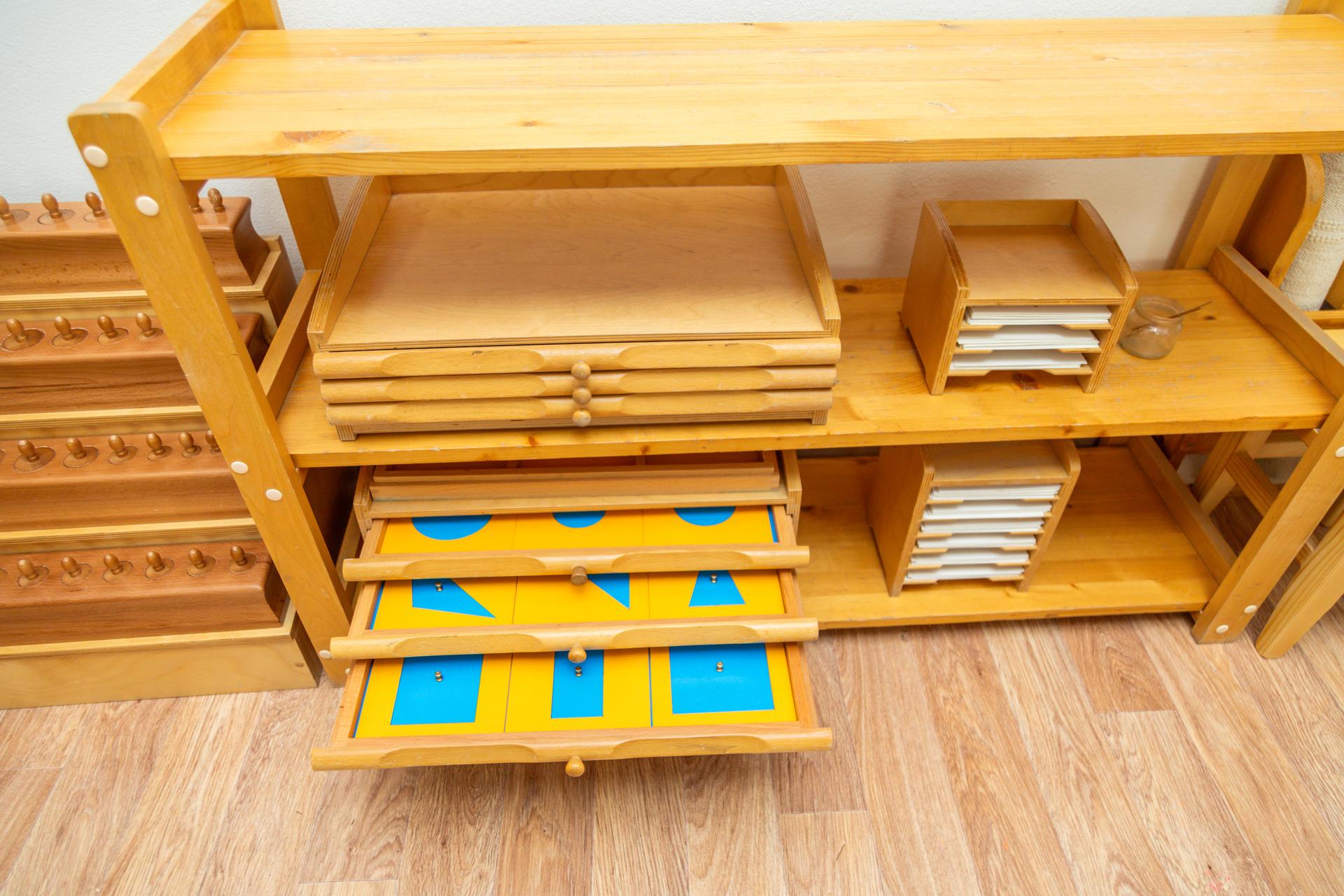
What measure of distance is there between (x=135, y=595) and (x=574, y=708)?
2.37 ft

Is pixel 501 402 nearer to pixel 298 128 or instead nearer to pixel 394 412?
pixel 394 412

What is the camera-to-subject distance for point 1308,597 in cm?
145

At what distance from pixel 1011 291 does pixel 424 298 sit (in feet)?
2.58

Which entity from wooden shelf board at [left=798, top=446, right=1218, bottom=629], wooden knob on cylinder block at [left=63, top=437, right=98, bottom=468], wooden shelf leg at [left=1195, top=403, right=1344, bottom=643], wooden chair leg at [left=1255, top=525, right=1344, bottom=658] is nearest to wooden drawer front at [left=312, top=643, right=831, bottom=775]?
wooden shelf board at [left=798, top=446, right=1218, bottom=629]

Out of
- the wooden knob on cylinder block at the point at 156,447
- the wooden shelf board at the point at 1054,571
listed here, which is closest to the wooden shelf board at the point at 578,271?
the wooden knob on cylinder block at the point at 156,447

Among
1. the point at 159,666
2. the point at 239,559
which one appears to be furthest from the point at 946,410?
the point at 159,666

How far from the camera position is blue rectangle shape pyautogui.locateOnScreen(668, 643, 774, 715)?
109 centimetres

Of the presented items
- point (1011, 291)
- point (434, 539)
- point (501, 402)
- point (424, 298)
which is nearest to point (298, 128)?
point (424, 298)

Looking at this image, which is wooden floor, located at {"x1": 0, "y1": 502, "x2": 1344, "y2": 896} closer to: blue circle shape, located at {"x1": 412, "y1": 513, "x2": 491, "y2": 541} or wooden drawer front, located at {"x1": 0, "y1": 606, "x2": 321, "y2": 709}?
wooden drawer front, located at {"x1": 0, "y1": 606, "x2": 321, "y2": 709}

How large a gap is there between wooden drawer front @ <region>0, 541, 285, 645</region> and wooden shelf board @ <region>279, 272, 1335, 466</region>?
1.09 feet

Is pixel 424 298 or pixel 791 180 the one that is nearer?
pixel 424 298

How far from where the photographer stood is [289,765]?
1.39 meters

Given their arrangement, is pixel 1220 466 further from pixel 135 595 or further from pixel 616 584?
pixel 135 595

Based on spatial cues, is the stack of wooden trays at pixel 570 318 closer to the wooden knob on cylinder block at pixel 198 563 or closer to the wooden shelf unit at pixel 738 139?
the wooden shelf unit at pixel 738 139
